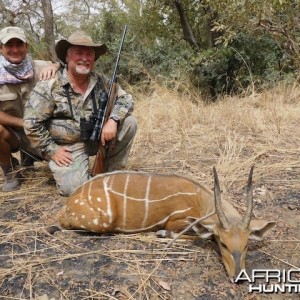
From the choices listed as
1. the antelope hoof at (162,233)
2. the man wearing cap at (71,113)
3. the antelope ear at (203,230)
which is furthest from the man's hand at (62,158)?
the antelope ear at (203,230)

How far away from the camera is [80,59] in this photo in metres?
4.04

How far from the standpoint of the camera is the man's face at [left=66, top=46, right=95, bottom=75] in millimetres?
4027

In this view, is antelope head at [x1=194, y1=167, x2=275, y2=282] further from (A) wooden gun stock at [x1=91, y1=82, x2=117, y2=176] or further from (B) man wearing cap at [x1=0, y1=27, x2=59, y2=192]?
(B) man wearing cap at [x1=0, y1=27, x2=59, y2=192]

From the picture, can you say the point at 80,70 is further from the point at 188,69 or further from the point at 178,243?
the point at 188,69

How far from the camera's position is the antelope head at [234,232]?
2633 mm

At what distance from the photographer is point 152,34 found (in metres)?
11.0

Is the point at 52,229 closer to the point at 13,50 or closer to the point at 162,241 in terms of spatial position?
the point at 162,241

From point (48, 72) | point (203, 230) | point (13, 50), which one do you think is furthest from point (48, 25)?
point (203, 230)

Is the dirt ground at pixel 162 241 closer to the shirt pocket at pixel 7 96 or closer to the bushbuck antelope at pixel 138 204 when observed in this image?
the bushbuck antelope at pixel 138 204

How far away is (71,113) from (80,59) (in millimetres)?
536

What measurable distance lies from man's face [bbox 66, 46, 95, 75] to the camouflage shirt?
0.52ft

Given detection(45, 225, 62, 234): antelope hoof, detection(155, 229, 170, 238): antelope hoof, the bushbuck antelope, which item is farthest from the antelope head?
detection(45, 225, 62, 234): antelope hoof

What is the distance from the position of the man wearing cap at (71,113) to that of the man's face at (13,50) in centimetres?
37

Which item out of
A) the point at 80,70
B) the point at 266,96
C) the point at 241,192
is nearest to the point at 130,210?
the point at 241,192
